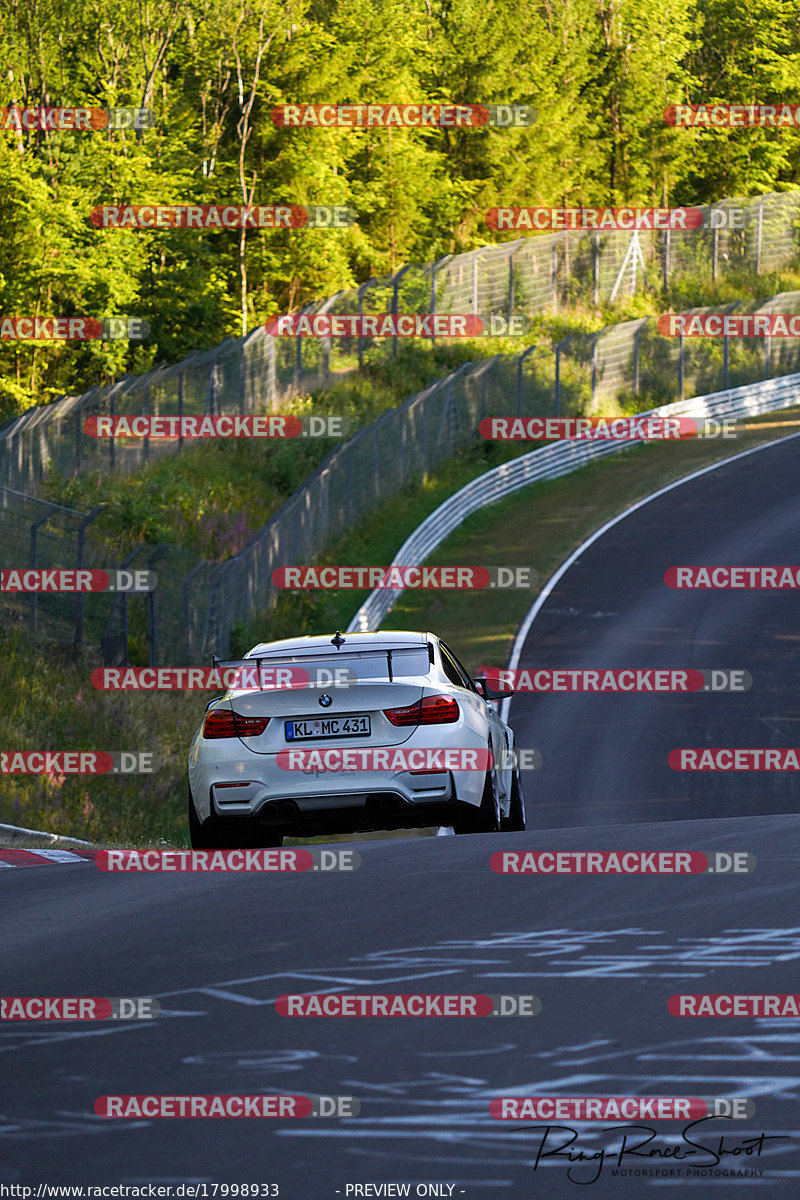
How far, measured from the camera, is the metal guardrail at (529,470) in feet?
103

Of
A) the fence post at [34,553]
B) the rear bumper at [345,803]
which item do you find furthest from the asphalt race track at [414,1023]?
the fence post at [34,553]

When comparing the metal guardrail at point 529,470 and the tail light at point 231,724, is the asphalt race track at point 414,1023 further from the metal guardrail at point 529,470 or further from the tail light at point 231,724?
the metal guardrail at point 529,470

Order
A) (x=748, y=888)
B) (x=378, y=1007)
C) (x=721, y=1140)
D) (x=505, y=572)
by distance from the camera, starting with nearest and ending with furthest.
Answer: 1. (x=721, y=1140)
2. (x=378, y=1007)
3. (x=748, y=888)
4. (x=505, y=572)

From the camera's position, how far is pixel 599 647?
28.2 metres

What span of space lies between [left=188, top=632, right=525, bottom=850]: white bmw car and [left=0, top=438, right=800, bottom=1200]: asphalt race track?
13.9 inches

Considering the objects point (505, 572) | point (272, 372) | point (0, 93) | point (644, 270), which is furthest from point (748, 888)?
point (644, 270)

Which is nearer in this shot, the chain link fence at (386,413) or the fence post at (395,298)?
the chain link fence at (386,413)

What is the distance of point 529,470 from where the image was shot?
1634 inches

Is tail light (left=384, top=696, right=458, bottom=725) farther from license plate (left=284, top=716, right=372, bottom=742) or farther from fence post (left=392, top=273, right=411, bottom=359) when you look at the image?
fence post (left=392, top=273, right=411, bottom=359)

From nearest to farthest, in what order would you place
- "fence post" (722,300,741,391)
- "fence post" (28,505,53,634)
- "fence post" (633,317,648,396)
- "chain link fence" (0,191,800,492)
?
"fence post" (28,505,53,634) → "chain link fence" (0,191,800,492) → "fence post" (633,317,648,396) → "fence post" (722,300,741,391)

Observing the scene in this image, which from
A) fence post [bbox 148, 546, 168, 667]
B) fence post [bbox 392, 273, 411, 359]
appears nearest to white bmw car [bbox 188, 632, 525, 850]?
fence post [bbox 148, 546, 168, 667]

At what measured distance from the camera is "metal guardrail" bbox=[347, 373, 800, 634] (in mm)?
31375

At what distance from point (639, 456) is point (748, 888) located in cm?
3813

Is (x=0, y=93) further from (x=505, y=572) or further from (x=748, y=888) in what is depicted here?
(x=748, y=888)
